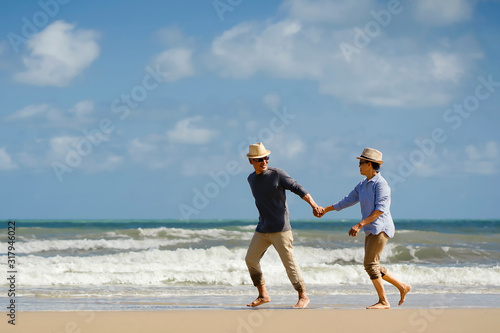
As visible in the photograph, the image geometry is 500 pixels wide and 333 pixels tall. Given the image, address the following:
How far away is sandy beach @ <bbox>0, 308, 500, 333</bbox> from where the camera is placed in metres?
5.72

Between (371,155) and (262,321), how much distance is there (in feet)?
6.81

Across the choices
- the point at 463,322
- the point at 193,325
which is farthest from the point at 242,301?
the point at 463,322

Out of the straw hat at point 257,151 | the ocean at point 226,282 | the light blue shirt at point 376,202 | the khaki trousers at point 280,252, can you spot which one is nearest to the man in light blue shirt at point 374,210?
the light blue shirt at point 376,202

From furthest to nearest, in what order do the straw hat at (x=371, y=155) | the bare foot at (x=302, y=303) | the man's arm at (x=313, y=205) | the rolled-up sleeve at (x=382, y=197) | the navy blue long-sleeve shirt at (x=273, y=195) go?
1. the bare foot at (x=302, y=303)
2. the navy blue long-sleeve shirt at (x=273, y=195)
3. the man's arm at (x=313, y=205)
4. the straw hat at (x=371, y=155)
5. the rolled-up sleeve at (x=382, y=197)

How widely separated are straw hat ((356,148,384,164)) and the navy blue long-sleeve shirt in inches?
29.6

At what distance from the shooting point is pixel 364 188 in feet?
22.0

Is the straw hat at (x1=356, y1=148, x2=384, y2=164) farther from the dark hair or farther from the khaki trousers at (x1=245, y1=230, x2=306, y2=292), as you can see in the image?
the khaki trousers at (x1=245, y1=230, x2=306, y2=292)

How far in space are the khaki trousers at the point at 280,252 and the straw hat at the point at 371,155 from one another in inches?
46.9

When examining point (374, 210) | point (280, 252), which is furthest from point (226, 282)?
point (374, 210)

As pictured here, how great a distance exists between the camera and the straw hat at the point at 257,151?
22.8 ft

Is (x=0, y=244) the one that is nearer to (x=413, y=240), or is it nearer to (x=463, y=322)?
(x=413, y=240)

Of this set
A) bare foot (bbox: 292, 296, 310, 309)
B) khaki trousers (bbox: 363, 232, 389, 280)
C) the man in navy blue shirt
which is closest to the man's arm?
the man in navy blue shirt

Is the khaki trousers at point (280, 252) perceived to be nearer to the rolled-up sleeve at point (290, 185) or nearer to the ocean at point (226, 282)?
the rolled-up sleeve at point (290, 185)

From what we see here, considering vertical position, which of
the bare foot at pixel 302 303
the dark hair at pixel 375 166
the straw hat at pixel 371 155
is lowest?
the bare foot at pixel 302 303
